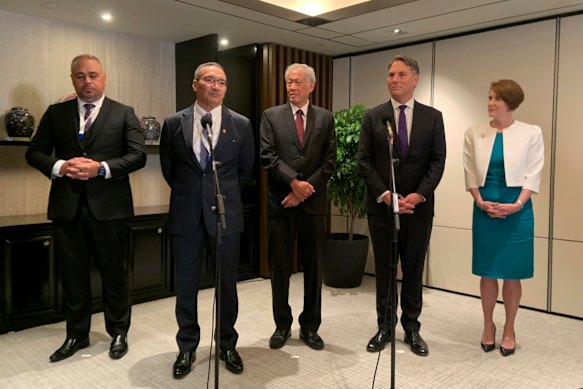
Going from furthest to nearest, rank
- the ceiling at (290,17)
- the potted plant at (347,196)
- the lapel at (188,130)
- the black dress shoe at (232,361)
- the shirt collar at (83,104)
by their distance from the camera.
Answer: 1. the potted plant at (347,196)
2. the ceiling at (290,17)
3. the shirt collar at (83,104)
4. the black dress shoe at (232,361)
5. the lapel at (188,130)

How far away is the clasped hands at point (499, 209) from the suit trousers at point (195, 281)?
1.62 meters

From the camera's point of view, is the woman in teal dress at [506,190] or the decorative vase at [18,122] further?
the decorative vase at [18,122]

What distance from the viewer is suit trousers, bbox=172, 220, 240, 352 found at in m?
3.02

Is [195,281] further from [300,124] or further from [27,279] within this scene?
[27,279]

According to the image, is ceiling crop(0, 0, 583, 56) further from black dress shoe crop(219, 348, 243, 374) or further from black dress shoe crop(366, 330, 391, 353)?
black dress shoe crop(219, 348, 243, 374)

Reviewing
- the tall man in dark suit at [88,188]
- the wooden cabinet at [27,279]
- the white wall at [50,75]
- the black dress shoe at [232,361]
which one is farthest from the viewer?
the white wall at [50,75]

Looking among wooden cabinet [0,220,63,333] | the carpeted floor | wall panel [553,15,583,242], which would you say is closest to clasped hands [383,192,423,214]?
the carpeted floor

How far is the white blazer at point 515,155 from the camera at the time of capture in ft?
11.0

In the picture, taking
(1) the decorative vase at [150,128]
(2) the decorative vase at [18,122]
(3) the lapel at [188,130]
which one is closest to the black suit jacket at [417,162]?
(3) the lapel at [188,130]

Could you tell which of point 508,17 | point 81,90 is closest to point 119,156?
point 81,90

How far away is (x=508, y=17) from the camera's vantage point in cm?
445

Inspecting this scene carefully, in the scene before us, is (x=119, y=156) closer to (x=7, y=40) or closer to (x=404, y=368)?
(x=7, y=40)

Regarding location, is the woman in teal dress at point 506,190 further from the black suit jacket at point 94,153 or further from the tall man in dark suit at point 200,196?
the black suit jacket at point 94,153

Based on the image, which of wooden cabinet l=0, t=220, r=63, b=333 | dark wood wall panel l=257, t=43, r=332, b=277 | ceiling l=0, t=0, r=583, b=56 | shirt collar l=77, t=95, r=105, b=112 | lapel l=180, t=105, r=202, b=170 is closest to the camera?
lapel l=180, t=105, r=202, b=170
